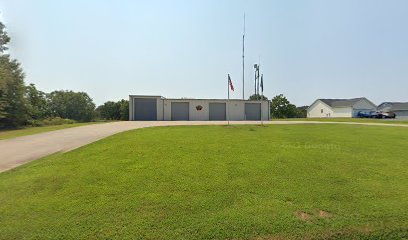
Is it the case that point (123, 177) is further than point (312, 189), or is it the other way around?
point (123, 177)

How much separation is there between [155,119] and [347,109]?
4149 centimetres

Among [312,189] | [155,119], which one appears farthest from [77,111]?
[312,189]

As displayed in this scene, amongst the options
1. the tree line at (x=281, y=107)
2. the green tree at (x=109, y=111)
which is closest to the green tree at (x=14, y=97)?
the green tree at (x=109, y=111)

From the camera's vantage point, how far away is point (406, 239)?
158 inches

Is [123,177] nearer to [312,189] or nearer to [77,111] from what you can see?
[312,189]

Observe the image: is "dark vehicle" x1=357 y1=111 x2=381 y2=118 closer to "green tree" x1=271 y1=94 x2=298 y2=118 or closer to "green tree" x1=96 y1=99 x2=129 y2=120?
"green tree" x1=271 y1=94 x2=298 y2=118

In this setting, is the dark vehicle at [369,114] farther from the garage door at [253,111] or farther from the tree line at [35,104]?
the tree line at [35,104]

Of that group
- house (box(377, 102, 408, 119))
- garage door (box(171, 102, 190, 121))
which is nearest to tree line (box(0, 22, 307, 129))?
garage door (box(171, 102, 190, 121))

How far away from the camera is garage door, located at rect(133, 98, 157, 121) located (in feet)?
98.8

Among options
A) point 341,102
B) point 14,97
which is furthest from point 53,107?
point 341,102

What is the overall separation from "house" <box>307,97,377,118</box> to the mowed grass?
5171 cm

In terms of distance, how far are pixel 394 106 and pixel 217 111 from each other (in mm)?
50990

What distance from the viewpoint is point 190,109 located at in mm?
31281

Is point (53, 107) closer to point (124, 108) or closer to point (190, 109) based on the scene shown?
point (124, 108)
